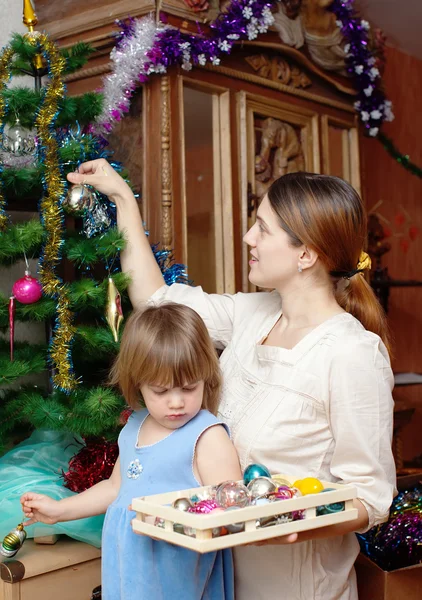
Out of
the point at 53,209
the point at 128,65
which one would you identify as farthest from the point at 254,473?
the point at 128,65

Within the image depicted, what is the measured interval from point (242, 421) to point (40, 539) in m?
0.63

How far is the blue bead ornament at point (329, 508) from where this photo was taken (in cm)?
133

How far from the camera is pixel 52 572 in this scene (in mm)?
1738

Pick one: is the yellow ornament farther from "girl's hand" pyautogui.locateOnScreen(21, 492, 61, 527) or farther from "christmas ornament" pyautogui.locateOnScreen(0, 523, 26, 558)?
"christmas ornament" pyautogui.locateOnScreen(0, 523, 26, 558)

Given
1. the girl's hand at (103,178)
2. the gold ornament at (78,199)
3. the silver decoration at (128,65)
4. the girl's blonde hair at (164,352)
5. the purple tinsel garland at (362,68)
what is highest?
the purple tinsel garland at (362,68)

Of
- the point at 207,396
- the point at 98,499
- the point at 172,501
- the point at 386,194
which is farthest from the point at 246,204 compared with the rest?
the point at 386,194

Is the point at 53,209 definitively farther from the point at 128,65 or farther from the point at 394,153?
the point at 394,153

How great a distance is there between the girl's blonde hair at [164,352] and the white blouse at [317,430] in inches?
5.2

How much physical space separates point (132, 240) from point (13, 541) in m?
0.79

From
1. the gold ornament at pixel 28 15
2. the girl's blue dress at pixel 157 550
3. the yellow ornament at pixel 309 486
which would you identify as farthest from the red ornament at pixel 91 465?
the gold ornament at pixel 28 15

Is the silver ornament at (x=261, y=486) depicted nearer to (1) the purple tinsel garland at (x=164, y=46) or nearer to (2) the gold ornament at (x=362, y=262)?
(2) the gold ornament at (x=362, y=262)

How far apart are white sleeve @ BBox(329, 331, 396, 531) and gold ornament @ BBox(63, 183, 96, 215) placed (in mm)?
743

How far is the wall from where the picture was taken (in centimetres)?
489

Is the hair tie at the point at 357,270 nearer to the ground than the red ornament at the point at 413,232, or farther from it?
nearer to the ground
